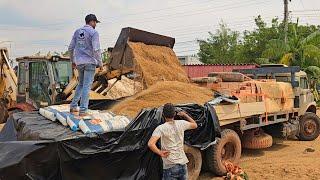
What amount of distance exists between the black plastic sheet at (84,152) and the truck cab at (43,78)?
12.1 ft

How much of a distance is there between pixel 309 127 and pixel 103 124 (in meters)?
7.83

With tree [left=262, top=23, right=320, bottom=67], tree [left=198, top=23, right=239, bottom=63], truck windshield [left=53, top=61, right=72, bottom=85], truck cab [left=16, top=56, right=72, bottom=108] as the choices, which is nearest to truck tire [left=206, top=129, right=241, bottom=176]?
truck cab [left=16, top=56, right=72, bottom=108]

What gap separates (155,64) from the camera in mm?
9883

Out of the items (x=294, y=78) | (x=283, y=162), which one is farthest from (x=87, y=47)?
(x=294, y=78)

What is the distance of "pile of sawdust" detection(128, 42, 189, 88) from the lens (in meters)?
9.53

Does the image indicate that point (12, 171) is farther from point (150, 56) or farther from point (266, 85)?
point (266, 85)

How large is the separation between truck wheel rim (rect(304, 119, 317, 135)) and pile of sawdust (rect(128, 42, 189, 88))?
444cm

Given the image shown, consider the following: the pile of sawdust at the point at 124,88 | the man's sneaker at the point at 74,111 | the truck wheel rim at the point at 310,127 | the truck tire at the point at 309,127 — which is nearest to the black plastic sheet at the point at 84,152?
the man's sneaker at the point at 74,111

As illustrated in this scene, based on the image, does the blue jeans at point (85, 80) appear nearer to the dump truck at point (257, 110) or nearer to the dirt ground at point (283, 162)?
the dump truck at point (257, 110)

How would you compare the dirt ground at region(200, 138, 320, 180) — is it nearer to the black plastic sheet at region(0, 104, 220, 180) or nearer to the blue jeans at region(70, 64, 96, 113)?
the black plastic sheet at region(0, 104, 220, 180)

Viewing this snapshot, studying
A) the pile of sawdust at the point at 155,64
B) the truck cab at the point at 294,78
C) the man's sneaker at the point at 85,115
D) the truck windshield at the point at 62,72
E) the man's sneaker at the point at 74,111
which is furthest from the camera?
the truck cab at the point at 294,78

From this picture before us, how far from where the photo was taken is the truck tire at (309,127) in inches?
493

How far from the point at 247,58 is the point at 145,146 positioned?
35443mm

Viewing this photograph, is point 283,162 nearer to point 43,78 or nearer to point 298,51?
point 43,78
